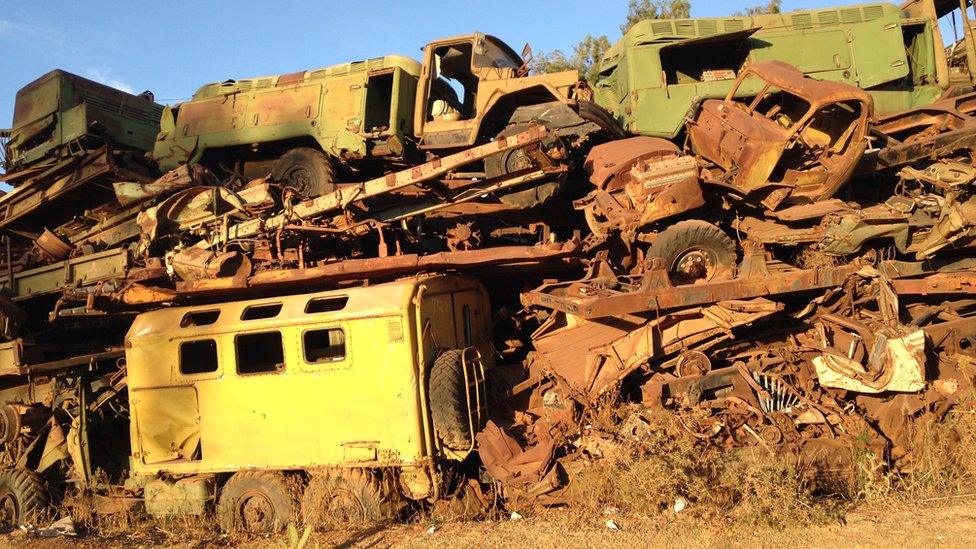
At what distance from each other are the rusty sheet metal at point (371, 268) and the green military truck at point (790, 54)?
388 cm

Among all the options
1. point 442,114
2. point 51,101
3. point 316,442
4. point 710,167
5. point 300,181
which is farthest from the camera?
point 51,101

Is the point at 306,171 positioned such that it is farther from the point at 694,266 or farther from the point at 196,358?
the point at 694,266

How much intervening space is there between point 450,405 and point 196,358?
313cm

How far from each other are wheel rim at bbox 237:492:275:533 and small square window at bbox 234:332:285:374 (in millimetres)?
1388

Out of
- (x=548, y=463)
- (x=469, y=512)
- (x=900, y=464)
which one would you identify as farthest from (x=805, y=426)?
(x=469, y=512)

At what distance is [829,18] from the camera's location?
1084cm

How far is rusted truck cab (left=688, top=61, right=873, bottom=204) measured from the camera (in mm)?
7672

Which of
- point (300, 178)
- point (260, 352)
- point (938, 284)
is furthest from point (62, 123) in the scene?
point (938, 284)

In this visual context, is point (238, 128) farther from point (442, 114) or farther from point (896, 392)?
point (896, 392)

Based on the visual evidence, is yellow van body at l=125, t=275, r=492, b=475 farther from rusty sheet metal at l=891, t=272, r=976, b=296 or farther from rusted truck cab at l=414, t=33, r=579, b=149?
rusty sheet metal at l=891, t=272, r=976, b=296

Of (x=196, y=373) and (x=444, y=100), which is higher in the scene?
(x=444, y=100)

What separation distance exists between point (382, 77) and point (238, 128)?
249 cm

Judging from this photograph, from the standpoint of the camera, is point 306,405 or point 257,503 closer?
point 306,405

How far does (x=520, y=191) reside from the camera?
27.5 feet
